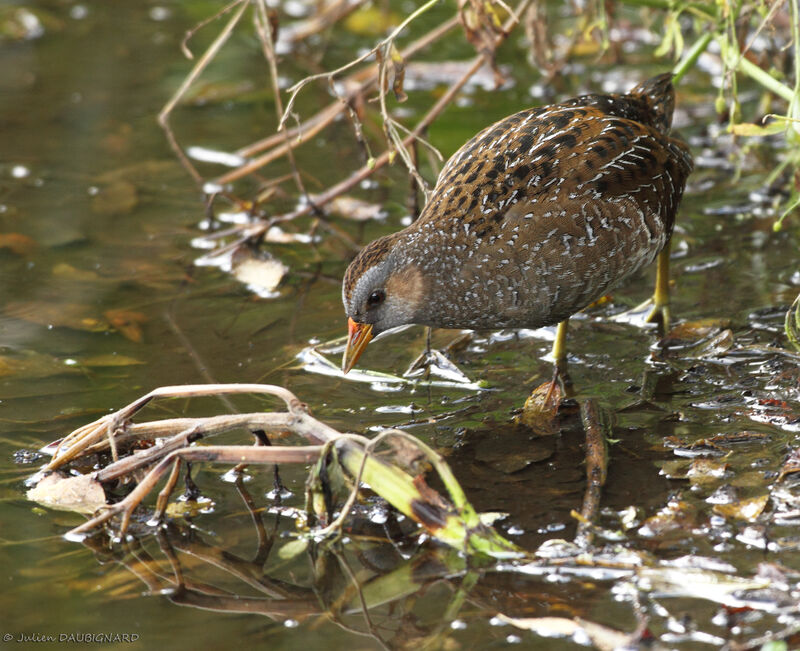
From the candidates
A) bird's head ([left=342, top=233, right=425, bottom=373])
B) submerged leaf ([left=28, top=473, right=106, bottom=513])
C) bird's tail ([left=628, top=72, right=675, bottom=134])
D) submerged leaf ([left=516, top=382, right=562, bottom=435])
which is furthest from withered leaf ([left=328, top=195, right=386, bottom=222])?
submerged leaf ([left=28, top=473, right=106, bottom=513])

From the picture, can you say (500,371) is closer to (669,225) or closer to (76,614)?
(669,225)

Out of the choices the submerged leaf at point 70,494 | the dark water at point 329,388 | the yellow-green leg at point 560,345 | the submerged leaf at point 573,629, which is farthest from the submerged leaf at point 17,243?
the submerged leaf at point 573,629

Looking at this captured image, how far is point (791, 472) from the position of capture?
354 cm

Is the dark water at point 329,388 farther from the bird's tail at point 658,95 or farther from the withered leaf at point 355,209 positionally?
the bird's tail at point 658,95

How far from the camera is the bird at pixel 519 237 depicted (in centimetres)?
414

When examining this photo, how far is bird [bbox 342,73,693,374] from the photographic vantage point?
414 cm

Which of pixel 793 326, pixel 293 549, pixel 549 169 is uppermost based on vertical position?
pixel 549 169

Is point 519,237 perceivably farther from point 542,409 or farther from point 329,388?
point 329,388

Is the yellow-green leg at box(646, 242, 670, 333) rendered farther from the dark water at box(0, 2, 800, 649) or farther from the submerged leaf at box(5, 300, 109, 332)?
the submerged leaf at box(5, 300, 109, 332)

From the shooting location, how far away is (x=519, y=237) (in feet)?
13.6

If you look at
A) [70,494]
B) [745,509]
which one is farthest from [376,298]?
[745,509]

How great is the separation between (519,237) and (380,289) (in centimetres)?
58

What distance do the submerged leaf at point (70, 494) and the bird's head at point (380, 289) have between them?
1166 mm

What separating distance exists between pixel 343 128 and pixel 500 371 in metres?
3.51
